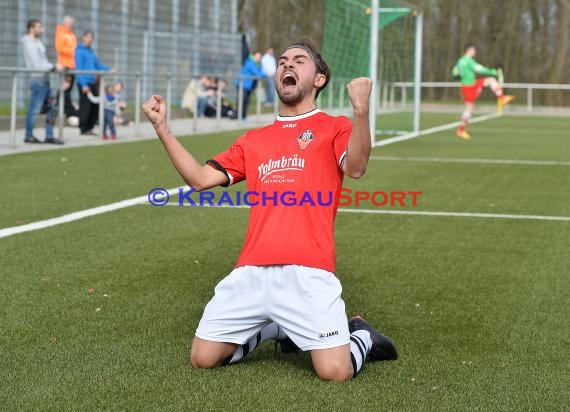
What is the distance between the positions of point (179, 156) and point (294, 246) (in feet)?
2.09

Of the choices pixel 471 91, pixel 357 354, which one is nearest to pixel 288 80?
pixel 357 354

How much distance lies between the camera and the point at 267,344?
18.1 ft

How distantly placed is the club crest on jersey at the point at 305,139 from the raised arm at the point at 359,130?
7.8 inches

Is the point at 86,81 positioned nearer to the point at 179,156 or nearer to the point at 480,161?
the point at 480,161

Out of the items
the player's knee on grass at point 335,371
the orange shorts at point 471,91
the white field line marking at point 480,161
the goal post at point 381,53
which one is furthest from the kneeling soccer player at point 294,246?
the orange shorts at point 471,91

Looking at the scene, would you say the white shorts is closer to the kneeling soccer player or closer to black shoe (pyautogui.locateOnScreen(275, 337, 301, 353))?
the kneeling soccer player

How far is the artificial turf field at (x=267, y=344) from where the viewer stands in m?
4.64

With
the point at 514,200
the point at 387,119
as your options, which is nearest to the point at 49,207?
the point at 514,200

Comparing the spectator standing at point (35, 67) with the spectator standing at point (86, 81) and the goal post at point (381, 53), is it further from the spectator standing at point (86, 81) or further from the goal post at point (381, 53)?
the goal post at point (381, 53)

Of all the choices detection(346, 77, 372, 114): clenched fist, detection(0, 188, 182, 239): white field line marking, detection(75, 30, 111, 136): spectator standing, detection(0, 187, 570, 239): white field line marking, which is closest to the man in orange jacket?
detection(75, 30, 111, 136): spectator standing

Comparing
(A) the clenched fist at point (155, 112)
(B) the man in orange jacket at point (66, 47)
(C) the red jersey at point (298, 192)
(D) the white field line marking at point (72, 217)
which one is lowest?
(D) the white field line marking at point (72, 217)

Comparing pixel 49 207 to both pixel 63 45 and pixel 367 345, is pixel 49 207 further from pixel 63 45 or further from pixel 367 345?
pixel 63 45

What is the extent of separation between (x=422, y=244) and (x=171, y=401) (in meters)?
4.46

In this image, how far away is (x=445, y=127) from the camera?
94.4 feet
